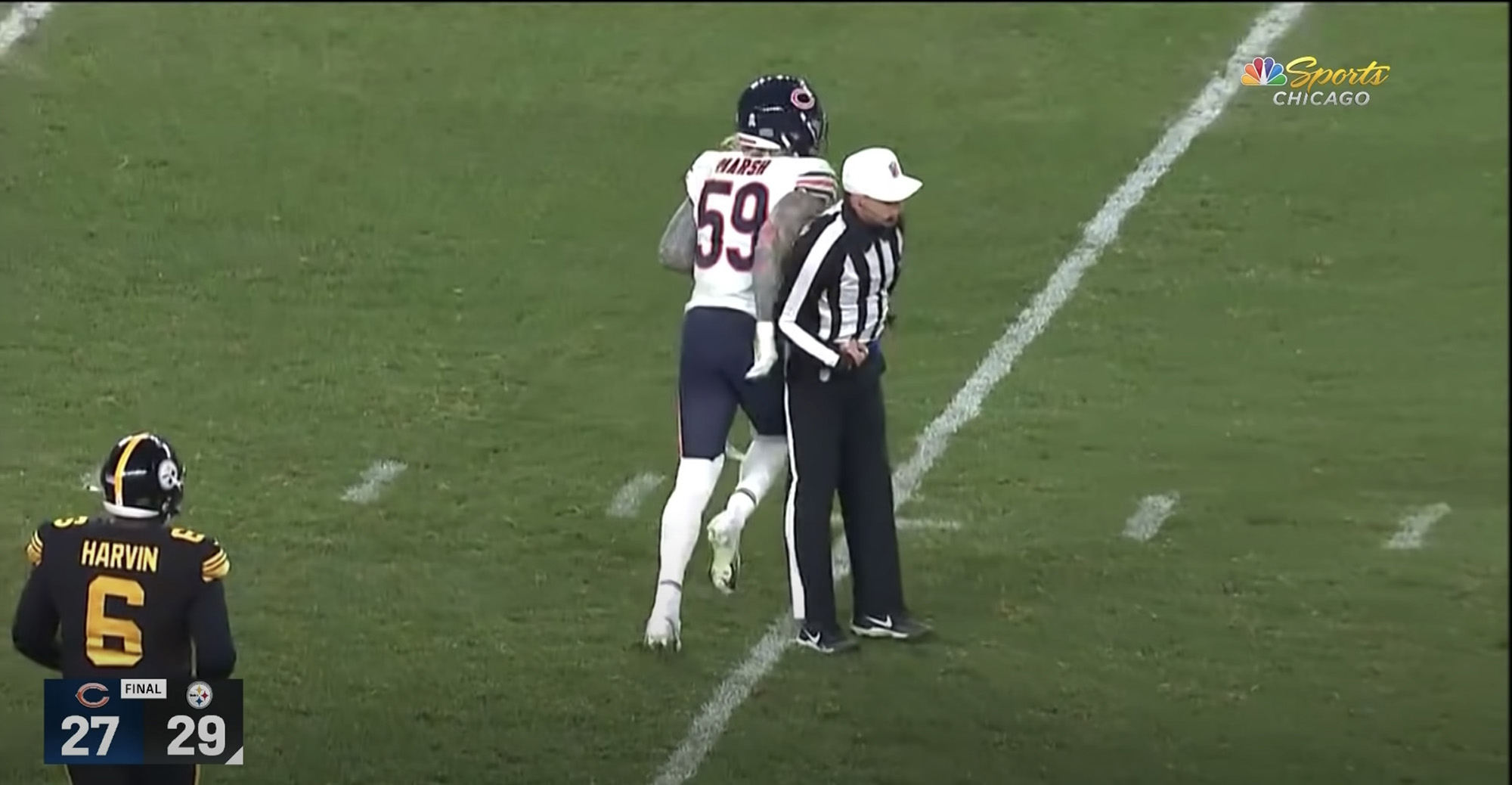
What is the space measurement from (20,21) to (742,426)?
3.05 m

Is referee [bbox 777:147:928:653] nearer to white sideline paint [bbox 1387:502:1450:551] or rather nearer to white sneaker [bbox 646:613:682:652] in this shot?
white sneaker [bbox 646:613:682:652]

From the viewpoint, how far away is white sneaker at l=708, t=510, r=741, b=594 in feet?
17.8

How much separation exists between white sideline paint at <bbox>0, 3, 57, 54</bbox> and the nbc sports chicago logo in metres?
3.78

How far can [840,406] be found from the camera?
5.42 meters

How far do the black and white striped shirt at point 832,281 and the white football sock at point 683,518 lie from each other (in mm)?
349

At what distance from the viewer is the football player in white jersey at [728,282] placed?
17.7ft

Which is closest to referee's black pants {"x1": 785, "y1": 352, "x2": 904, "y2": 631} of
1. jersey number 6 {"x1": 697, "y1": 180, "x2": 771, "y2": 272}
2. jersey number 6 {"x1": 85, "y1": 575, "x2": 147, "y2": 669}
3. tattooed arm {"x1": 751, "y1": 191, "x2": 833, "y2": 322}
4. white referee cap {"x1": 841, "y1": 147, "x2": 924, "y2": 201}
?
tattooed arm {"x1": 751, "y1": 191, "x2": 833, "y2": 322}

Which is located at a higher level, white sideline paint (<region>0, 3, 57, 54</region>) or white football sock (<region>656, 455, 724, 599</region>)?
white sideline paint (<region>0, 3, 57, 54</region>)

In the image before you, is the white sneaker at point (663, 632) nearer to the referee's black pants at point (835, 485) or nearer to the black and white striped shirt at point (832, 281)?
the referee's black pants at point (835, 485)

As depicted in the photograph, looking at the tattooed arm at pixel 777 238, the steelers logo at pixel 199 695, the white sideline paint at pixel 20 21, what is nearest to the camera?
the steelers logo at pixel 199 695

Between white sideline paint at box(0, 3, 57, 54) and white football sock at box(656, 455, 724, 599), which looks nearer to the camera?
white football sock at box(656, 455, 724, 599)

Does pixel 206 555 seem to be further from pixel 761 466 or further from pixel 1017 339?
pixel 1017 339

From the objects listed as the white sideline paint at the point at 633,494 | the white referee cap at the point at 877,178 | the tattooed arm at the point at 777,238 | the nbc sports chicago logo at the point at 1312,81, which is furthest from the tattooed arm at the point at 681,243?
the nbc sports chicago logo at the point at 1312,81

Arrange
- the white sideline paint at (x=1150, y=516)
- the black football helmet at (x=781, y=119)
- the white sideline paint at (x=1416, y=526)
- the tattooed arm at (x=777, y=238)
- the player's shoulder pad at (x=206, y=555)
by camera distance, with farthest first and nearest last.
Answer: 1. the white sideline paint at (x=1150, y=516)
2. the white sideline paint at (x=1416, y=526)
3. the black football helmet at (x=781, y=119)
4. the tattooed arm at (x=777, y=238)
5. the player's shoulder pad at (x=206, y=555)
